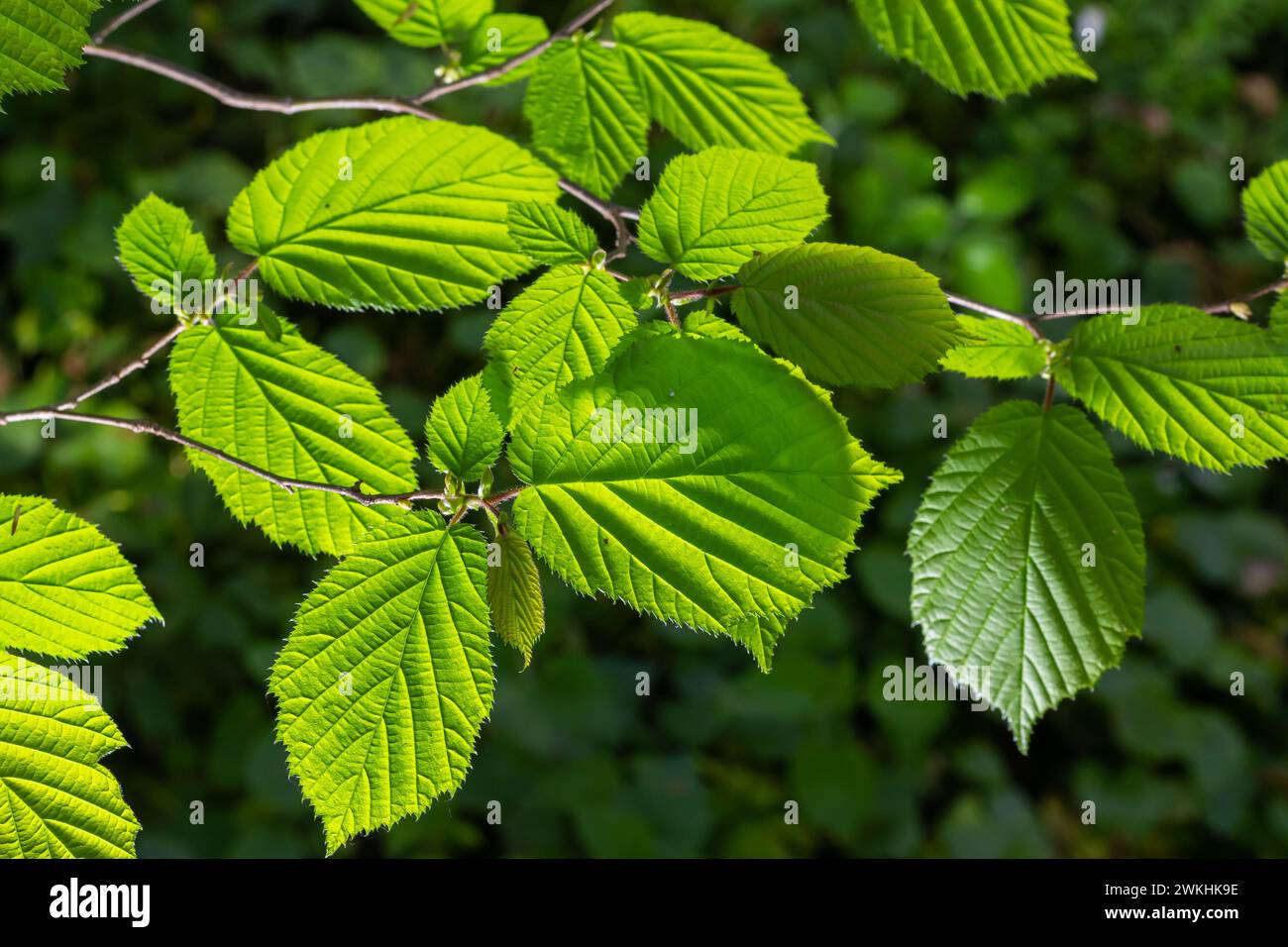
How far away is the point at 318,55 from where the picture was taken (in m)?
2.44

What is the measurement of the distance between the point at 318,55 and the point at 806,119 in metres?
1.80

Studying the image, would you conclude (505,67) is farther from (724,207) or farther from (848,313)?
(848,313)

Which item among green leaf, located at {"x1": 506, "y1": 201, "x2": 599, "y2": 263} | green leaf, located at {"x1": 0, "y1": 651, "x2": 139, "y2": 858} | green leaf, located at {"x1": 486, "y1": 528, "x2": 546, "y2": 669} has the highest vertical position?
green leaf, located at {"x1": 506, "y1": 201, "x2": 599, "y2": 263}

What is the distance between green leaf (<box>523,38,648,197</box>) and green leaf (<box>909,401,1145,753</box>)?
0.45 meters

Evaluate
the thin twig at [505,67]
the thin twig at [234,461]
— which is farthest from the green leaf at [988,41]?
the thin twig at [234,461]

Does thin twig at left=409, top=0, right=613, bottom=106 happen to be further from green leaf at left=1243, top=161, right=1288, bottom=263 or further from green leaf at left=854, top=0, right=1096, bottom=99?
green leaf at left=1243, top=161, right=1288, bottom=263

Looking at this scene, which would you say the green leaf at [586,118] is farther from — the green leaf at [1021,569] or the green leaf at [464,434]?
the green leaf at [1021,569]

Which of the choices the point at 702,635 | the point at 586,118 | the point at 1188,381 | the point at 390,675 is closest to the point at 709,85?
the point at 586,118

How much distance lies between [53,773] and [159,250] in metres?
0.49

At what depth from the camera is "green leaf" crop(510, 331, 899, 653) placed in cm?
74

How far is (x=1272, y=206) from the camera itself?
955 millimetres

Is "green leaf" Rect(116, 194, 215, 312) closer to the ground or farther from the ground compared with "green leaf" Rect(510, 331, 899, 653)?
farther from the ground

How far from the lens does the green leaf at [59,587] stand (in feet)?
2.82

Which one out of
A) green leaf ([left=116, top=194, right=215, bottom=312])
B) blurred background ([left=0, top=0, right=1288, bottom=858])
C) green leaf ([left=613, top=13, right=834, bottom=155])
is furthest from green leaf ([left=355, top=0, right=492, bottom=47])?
blurred background ([left=0, top=0, right=1288, bottom=858])
